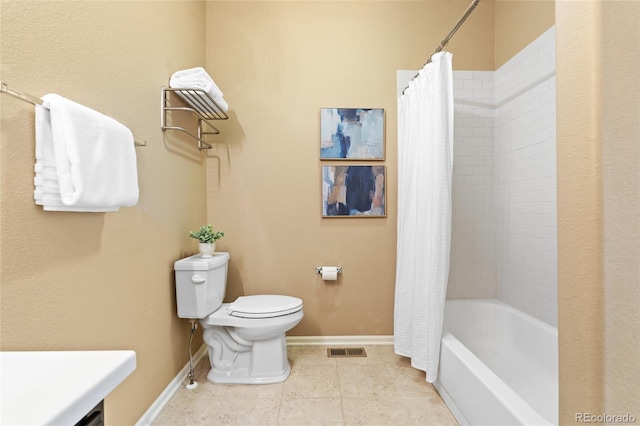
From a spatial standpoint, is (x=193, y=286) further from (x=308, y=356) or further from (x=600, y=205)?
(x=600, y=205)

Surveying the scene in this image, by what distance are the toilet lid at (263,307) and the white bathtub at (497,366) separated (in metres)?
0.91

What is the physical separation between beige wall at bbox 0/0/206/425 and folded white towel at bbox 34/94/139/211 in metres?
0.04

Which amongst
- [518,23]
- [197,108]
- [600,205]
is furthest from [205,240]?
[518,23]

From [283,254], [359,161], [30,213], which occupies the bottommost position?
[283,254]

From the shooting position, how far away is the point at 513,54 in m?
2.15

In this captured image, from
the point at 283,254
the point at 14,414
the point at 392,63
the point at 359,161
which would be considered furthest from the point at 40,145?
the point at 392,63

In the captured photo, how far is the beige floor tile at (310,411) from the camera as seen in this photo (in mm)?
1517

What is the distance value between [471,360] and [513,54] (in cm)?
204

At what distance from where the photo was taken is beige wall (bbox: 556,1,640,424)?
0.58m

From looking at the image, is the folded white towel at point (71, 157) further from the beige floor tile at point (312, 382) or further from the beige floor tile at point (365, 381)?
the beige floor tile at point (365, 381)

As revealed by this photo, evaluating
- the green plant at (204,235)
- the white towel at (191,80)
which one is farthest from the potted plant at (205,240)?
the white towel at (191,80)

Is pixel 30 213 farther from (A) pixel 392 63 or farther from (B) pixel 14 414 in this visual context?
(A) pixel 392 63

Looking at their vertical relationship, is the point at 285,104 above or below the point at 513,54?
below
